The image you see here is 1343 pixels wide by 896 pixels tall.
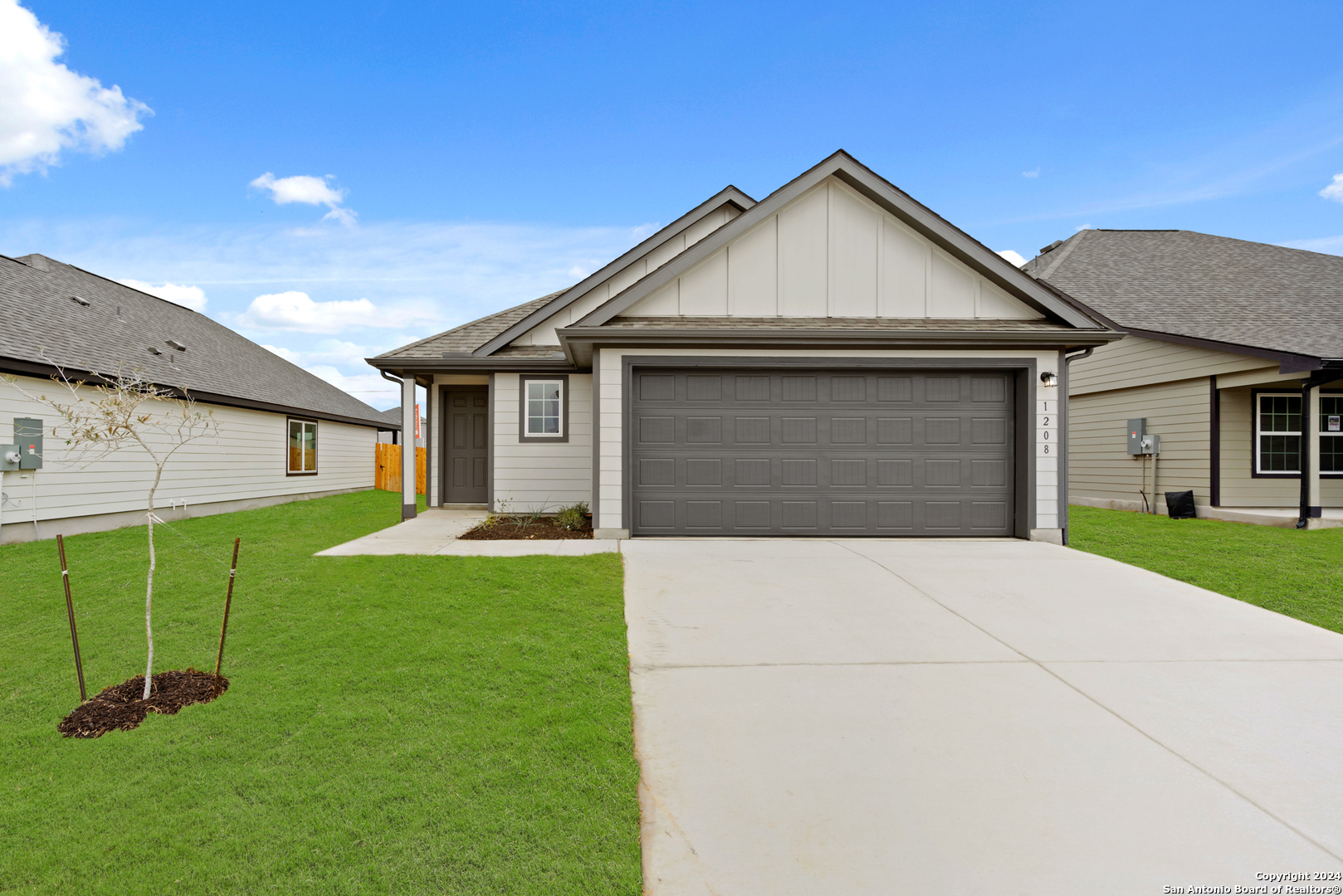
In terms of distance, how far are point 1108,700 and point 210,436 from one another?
1538 cm

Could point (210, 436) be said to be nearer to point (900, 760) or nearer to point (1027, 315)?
point (900, 760)

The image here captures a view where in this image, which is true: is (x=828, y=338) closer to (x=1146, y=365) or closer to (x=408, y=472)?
(x=408, y=472)

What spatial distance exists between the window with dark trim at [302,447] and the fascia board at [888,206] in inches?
462

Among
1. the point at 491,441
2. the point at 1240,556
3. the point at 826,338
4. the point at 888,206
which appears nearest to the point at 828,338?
the point at 826,338

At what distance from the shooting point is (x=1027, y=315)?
27.9 feet

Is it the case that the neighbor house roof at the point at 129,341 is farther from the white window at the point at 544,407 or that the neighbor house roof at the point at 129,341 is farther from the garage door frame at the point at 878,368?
the garage door frame at the point at 878,368

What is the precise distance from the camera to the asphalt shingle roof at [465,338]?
36.0 feet

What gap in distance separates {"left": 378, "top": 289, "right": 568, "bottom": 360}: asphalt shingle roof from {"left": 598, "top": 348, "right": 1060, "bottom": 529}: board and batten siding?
2.90m

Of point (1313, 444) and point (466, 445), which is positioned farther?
→ point (466, 445)

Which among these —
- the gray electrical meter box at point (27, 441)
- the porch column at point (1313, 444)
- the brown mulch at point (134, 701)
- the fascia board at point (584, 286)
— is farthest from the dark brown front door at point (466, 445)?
the porch column at point (1313, 444)

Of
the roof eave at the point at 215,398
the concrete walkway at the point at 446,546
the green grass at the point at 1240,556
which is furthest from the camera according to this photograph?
the roof eave at the point at 215,398

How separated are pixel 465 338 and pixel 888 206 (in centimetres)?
801

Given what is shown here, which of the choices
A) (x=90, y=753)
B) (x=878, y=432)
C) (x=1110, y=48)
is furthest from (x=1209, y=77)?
(x=90, y=753)

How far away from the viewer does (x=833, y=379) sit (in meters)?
8.45
